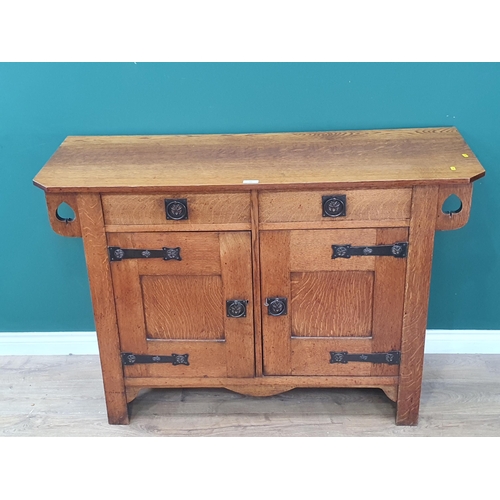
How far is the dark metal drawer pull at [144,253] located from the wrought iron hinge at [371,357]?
2.02ft

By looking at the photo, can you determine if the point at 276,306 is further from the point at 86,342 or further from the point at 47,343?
the point at 47,343

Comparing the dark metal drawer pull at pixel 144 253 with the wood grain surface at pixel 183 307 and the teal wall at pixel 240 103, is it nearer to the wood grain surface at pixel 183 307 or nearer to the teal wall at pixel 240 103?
the wood grain surface at pixel 183 307

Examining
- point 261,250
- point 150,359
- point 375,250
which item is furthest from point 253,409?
point 375,250

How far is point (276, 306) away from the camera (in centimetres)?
222

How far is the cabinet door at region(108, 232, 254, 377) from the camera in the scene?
7.05 ft

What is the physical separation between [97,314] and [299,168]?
2.62 ft

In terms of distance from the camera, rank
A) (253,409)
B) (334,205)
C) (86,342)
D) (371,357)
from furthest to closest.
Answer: (86,342), (253,409), (371,357), (334,205)

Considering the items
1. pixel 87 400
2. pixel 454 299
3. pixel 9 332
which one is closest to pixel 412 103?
pixel 454 299

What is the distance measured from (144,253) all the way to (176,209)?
0.18m

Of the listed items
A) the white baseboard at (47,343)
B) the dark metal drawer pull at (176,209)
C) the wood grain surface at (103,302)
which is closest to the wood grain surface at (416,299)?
the dark metal drawer pull at (176,209)

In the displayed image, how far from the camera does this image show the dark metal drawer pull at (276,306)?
2.21 metres

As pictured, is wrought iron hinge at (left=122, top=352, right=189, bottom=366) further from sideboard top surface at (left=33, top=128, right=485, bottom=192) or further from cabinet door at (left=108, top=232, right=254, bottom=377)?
sideboard top surface at (left=33, top=128, right=485, bottom=192)

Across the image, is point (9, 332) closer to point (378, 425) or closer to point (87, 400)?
point (87, 400)

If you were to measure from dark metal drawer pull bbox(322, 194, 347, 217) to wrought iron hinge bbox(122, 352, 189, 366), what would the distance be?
686mm
